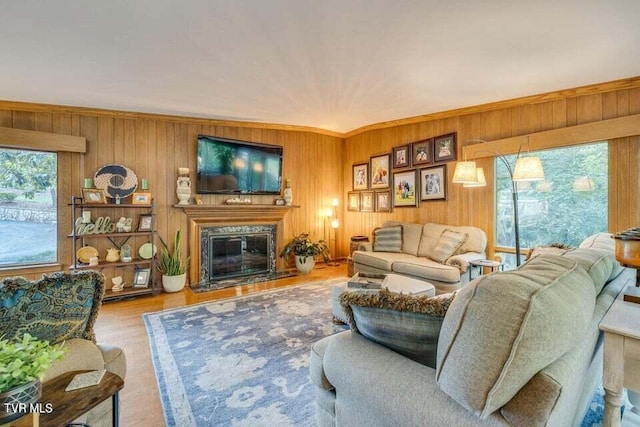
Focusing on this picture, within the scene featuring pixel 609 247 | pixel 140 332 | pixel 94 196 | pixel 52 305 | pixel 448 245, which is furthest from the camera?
pixel 448 245

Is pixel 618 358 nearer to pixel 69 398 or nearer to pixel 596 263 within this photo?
pixel 596 263

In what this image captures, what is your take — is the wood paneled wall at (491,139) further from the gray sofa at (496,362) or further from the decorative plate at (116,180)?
the decorative plate at (116,180)

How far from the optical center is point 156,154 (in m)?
4.29

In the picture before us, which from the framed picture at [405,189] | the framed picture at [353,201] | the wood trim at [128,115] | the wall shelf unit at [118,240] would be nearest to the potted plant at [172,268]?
the wall shelf unit at [118,240]

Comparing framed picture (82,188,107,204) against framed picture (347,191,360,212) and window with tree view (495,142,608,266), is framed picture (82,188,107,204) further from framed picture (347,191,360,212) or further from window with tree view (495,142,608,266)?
window with tree view (495,142,608,266)

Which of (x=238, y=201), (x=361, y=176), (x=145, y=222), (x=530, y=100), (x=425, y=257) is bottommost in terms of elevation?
(x=425, y=257)

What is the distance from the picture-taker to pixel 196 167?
457 cm

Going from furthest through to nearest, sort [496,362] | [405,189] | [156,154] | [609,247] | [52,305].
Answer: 1. [405,189]
2. [156,154]
3. [609,247]
4. [52,305]
5. [496,362]

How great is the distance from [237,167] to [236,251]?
1.39 metres

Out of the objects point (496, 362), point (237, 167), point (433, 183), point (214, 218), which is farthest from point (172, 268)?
point (496, 362)

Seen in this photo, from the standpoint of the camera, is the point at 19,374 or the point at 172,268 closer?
the point at 19,374

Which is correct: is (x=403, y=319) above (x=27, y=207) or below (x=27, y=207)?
below

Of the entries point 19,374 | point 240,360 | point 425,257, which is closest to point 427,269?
point 425,257

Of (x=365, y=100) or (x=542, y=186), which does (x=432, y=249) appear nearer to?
(x=542, y=186)
